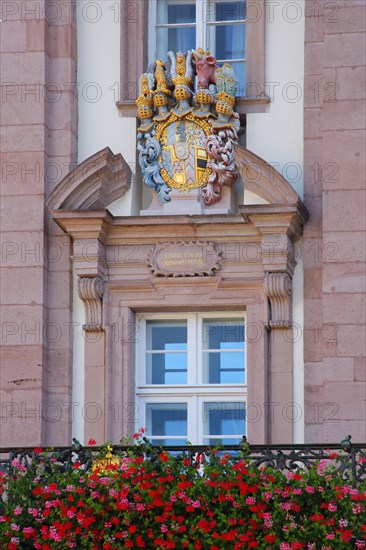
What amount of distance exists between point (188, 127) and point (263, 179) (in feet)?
3.36

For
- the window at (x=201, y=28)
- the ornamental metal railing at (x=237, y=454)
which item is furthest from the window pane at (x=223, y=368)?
the window at (x=201, y=28)

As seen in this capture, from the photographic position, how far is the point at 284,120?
80.8 feet

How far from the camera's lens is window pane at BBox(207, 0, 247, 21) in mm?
25188

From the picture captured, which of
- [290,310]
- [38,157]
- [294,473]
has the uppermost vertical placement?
[38,157]

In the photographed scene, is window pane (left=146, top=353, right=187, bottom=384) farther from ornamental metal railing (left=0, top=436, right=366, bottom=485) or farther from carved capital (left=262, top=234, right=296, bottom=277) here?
ornamental metal railing (left=0, top=436, right=366, bottom=485)

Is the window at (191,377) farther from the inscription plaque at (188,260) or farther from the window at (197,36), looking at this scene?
the window at (197,36)

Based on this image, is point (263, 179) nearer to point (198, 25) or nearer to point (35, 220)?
point (198, 25)

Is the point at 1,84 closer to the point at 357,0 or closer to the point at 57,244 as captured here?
the point at 57,244

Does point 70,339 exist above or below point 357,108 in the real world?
below

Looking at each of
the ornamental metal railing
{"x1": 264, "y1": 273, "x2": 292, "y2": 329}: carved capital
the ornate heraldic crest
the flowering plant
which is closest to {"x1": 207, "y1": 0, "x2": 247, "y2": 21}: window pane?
the ornate heraldic crest

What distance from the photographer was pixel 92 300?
2439 centimetres

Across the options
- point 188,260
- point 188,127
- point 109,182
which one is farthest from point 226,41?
point 188,260

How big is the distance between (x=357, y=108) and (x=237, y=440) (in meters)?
3.27

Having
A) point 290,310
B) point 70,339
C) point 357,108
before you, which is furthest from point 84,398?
point 357,108
